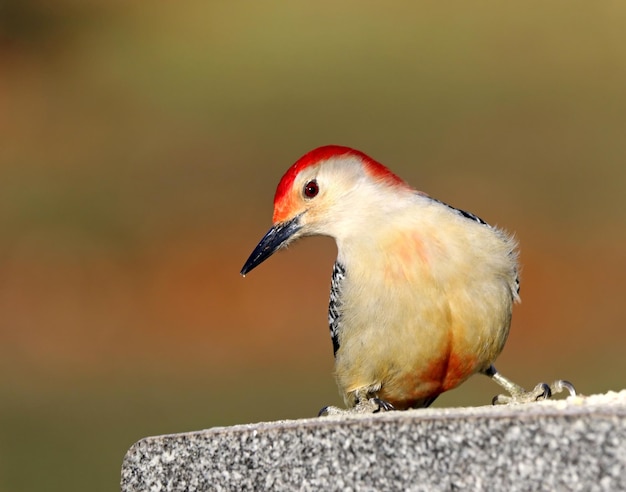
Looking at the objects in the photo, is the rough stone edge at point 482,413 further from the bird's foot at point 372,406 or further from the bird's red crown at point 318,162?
the bird's red crown at point 318,162

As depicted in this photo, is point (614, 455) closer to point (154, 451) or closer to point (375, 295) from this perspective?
point (154, 451)

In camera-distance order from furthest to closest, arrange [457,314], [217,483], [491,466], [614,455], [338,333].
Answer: [338,333] → [457,314] → [217,483] → [491,466] → [614,455]

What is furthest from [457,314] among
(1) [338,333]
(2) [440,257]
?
(1) [338,333]

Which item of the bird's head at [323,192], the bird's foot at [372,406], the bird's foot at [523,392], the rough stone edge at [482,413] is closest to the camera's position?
the rough stone edge at [482,413]

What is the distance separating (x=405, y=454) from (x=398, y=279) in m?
1.94

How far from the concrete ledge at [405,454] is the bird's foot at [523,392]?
1076 millimetres

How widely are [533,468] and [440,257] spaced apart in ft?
7.12

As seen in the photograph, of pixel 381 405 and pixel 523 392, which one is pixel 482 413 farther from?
pixel 523 392

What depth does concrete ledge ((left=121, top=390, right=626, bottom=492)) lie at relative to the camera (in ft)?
7.54

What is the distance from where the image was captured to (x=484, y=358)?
4.70m

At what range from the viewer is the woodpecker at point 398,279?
14.5ft

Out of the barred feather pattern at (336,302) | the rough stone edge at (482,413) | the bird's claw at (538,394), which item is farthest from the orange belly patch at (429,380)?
the rough stone edge at (482,413)

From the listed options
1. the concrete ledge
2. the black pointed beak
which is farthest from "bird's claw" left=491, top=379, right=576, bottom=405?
the black pointed beak

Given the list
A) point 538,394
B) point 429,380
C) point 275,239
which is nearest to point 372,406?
point 429,380
